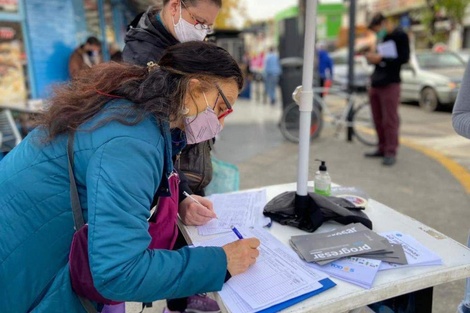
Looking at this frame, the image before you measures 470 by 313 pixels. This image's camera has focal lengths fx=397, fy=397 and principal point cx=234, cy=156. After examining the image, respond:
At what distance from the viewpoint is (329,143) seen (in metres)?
6.41

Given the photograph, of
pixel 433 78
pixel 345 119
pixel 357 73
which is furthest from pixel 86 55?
pixel 357 73

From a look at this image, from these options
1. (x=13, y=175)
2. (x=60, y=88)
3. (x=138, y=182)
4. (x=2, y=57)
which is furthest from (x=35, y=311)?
(x=2, y=57)

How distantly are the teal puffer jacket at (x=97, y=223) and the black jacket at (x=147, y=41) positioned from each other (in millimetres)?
879

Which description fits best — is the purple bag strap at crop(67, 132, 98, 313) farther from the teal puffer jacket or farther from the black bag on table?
the black bag on table

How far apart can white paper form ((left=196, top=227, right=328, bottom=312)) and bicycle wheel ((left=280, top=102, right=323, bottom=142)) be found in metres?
5.29

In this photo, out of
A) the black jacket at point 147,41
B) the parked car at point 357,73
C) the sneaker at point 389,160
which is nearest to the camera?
the black jacket at point 147,41

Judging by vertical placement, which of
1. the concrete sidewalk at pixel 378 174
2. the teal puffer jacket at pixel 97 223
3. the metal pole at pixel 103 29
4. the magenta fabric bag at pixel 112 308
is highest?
the metal pole at pixel 103 29

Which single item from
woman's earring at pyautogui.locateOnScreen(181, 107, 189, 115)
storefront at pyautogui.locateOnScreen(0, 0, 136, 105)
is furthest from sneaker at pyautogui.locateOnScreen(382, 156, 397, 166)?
woman's earring at pyautogui.locateOnScreen(181, 107, 189, 115)

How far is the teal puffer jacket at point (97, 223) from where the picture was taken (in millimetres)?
957

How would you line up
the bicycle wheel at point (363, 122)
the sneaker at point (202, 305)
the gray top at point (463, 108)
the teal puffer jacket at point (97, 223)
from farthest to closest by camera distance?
1. the bicycle wheel at point (363, 122)
2. the sneaker at point (202, 305)
3. the gray top at point (463, 108)
4. the teal puffer jacket at point (97, 223)

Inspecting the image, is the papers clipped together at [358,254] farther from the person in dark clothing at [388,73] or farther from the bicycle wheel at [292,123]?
the bicycle wheel at [292,123]

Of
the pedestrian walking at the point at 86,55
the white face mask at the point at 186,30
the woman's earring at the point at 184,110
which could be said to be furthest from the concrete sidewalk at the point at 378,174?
the pedestrian walking at the point at 86,55

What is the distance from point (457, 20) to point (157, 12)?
21.4 m

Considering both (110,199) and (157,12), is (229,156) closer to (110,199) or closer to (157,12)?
(157,12)
